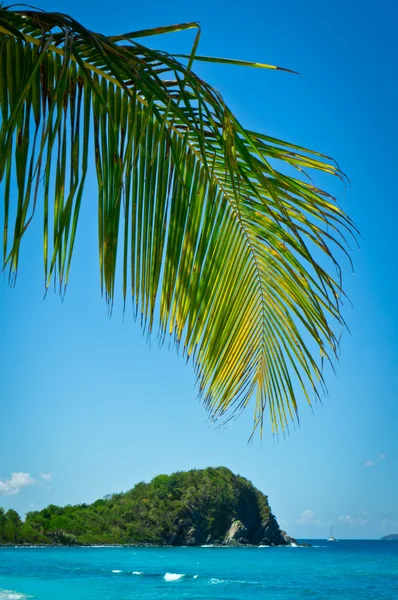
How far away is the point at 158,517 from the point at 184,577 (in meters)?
37.9

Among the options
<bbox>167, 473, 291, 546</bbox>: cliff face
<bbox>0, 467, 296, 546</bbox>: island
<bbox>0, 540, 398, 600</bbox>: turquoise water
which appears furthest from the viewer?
<bbox>167, 473, 291, 546</bbox>: cliff face

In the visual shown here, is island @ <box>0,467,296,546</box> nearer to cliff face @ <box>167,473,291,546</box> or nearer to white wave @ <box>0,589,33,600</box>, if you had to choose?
cliff face @ <box>167,473,291,546</box>

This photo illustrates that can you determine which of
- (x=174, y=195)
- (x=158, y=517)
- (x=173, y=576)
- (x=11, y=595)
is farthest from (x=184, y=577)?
(x=174, y=195)

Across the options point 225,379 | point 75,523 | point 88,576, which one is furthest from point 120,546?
point 225,379

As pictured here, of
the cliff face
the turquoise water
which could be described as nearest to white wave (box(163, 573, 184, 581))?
the turquoise water

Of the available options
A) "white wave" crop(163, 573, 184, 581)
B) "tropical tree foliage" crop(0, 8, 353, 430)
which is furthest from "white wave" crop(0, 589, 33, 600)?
"tropical tree foliage" crop(0, 8, 353, 430)

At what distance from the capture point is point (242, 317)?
67.6 inches

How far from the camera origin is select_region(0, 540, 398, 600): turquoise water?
42625mm

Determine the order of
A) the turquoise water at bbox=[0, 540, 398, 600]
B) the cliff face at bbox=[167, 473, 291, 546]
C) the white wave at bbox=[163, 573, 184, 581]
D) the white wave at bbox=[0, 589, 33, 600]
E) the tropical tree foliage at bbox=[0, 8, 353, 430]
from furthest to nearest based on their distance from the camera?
the cliff face at bbox=[167, 473, 291, 546] < the white wave at bbox=[163, 573, 184, 581] < the turquoise water at bbox=[0, 540, 398, 600] < the white wave at bbox=[0, 589, 33, 600] < the tropical tree foliage at bbox=[0, 8, 353, 430]

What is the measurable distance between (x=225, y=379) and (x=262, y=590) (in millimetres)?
48403

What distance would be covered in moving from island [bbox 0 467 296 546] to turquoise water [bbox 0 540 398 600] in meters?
11.2

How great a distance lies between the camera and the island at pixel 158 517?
283 feet

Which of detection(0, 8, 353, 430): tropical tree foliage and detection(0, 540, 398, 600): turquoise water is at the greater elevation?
detection(0, 8, 353, 430): tropical tree foliage

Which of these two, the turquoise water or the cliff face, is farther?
the cliff face
